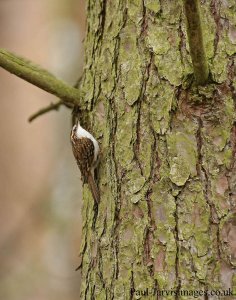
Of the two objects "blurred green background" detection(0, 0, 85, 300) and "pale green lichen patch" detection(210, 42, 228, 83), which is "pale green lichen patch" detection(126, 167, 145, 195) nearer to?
"pale green lichen patch" detection(210, 42, 228, 83)

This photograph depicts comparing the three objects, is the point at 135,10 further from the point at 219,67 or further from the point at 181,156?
the point at 181,156

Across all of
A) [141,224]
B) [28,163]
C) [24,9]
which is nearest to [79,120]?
[141,224]

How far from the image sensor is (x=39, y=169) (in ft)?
19.3

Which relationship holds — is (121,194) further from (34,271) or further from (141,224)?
(34,271)

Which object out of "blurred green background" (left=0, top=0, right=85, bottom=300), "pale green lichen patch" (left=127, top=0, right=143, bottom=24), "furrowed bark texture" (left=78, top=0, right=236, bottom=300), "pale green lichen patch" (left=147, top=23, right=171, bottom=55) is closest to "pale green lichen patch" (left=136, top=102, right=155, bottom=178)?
"furrowed bark texture" (left=78, top=0, right=236, bottom=300)

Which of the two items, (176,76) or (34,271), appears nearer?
(176,76)

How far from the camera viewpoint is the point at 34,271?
5.29 meters

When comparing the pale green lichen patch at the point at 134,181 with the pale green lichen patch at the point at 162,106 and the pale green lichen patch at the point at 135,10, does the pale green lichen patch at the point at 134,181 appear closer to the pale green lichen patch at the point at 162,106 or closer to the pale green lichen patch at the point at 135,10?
the pale green lichen patch at the point at 162,106

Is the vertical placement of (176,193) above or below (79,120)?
below

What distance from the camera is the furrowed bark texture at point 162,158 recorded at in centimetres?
192

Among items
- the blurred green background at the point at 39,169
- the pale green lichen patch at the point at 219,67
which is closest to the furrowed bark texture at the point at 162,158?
the pale green lichen patch at the point at 219,67

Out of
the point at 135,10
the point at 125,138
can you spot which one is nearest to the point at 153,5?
the point at 135,10

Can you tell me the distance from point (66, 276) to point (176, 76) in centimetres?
366

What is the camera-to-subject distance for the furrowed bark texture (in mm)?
1921
